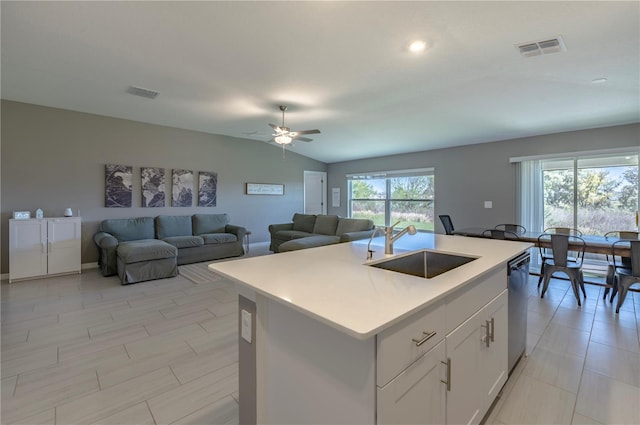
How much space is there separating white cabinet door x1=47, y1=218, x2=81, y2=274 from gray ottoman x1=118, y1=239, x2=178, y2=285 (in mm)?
920

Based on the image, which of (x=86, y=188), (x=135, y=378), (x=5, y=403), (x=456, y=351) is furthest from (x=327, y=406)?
(x=86, y=188)

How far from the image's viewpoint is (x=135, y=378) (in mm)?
2000

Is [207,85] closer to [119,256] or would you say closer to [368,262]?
[119,256]

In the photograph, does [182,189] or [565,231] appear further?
[182,189]

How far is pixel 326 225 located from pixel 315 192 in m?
2.71

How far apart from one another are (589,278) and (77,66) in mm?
7630

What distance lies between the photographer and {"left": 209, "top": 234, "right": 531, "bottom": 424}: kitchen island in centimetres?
94

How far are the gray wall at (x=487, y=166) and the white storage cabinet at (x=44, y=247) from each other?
6761 millimetres

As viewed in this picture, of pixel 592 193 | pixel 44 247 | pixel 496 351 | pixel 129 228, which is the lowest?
pixel 496 351

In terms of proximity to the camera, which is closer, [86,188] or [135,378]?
[135,378]

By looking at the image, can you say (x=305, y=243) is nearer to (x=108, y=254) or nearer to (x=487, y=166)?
(x=108, y=254)

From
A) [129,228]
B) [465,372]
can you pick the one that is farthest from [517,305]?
[129,228]

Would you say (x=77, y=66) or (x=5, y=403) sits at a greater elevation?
(x=77, y=66)

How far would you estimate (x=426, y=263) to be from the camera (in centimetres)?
214
